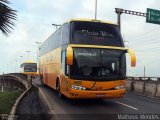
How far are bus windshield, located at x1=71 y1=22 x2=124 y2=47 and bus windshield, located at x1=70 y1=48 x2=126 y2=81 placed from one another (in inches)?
19.2

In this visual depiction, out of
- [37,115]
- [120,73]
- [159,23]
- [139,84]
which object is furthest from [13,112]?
[159,23]

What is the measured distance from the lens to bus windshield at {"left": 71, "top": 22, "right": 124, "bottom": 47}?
18672 mm

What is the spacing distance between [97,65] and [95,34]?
62.4 inches

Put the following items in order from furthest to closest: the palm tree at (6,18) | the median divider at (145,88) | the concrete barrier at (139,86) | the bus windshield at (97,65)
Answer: the concrete barrier at (139,86), the median divider at (145,88), the bus windshield at (97,65), the palm tree at (6,18)

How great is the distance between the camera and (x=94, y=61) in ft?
59.8

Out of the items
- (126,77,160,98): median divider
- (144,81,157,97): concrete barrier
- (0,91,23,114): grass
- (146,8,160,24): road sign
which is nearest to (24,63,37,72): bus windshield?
(146,8,160,24): road sign

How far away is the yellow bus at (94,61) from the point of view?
17.9 meters

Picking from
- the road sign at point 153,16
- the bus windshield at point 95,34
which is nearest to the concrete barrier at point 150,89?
the bus windshield at point 95,34

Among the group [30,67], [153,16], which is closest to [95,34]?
[153,16]

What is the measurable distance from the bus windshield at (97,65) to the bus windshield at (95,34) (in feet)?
1.60

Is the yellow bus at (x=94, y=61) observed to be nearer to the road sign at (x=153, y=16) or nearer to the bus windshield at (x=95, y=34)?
the bus windshield at (x=95, y=34)

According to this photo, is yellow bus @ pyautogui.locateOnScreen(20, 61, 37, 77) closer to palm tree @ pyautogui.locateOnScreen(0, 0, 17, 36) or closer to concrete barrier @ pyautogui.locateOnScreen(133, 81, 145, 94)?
concrete barrier @ pyautogui.locateOnScreen(133, 81, 145, 94)

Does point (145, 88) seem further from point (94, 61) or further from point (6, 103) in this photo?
point (6, 103)

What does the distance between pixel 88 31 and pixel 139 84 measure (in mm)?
11960
